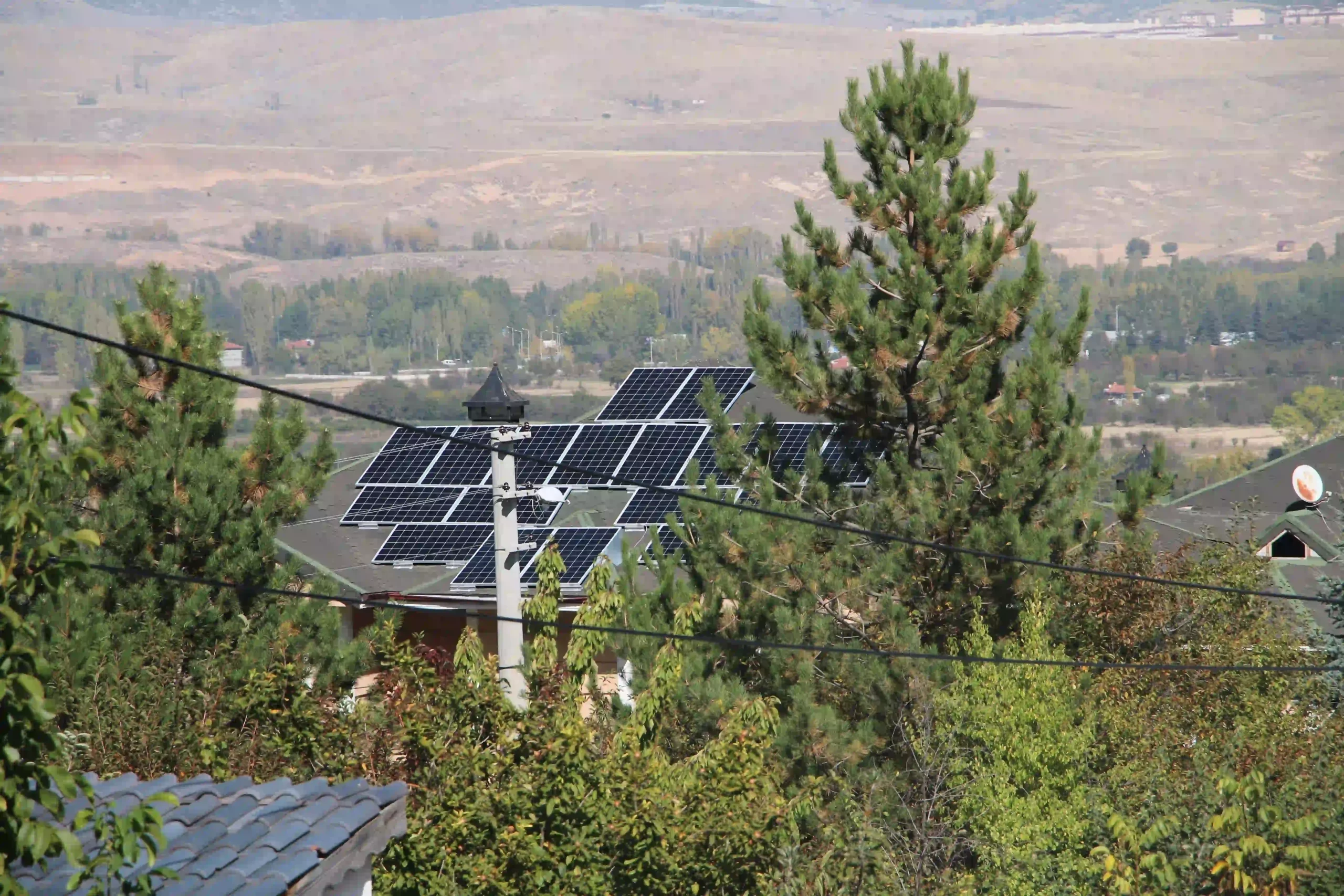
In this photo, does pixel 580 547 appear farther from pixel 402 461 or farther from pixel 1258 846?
pixel 1258 846

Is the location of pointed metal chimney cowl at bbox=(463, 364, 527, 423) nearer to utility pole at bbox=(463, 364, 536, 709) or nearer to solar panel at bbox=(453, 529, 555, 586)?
utility pole at bbox=(463, 364, 536, 709)

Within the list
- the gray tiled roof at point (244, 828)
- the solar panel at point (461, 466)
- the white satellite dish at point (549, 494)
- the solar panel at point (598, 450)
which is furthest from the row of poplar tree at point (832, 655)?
→ the solar panel at point (461, 466)

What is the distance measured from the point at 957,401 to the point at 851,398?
1.51 metres

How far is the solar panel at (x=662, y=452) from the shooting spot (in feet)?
96.9

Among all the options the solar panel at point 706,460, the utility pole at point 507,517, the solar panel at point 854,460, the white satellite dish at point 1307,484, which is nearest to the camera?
the utility pole at point 507,517

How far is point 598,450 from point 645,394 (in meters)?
4.76

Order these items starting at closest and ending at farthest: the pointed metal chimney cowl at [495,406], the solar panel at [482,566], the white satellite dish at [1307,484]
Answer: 1. the pointed metal chimney cowl at [495,406]
2. the solar panel at [482,566]
3. the white satellite dish at [1307,484]


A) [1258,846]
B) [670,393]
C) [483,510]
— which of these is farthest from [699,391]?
[1258,846]

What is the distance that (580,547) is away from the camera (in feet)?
92.0

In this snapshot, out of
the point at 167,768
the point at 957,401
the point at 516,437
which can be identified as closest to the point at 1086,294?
the point at 957,401

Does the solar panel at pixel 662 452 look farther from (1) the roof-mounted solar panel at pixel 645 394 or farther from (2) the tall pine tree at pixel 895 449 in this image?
(2) the tall pine tree at pixel 895 449

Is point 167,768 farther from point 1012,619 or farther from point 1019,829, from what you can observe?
point 1012,619

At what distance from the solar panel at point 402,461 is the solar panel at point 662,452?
3783mm

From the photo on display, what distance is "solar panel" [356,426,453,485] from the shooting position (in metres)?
32.7
